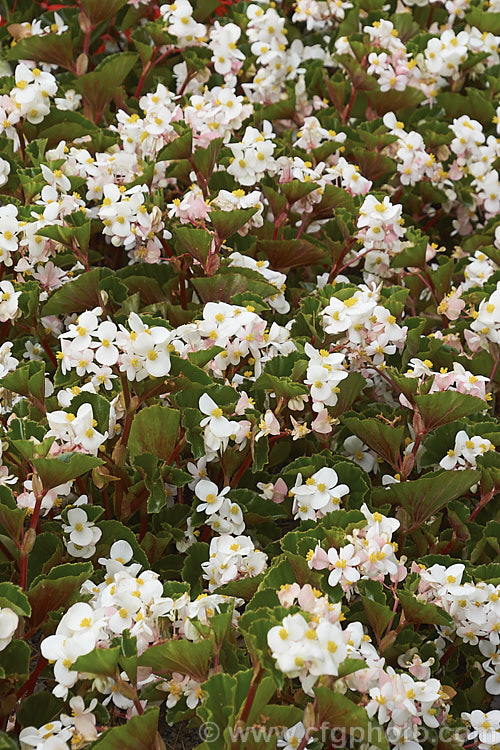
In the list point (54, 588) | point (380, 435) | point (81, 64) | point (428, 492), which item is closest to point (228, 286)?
point (380, 435)

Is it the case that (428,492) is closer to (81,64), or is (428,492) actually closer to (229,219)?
(229,219)

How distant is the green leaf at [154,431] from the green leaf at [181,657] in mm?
323

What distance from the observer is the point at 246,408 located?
50.8 inches

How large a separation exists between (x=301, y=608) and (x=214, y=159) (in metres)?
0.95

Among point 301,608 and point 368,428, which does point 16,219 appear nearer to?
point 368,428

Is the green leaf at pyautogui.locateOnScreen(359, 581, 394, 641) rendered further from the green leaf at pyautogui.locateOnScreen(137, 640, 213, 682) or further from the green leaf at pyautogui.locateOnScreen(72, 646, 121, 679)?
the green leaf at pyautogui.locateOnScreen(72, 646, 121, 679)

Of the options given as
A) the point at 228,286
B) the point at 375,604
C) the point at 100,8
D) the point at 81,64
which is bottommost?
the point at 375,604

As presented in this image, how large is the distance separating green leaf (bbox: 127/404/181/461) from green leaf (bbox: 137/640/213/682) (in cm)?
32

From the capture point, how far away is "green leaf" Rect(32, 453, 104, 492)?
3.48 ft

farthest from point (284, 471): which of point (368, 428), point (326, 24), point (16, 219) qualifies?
point (326, 24)

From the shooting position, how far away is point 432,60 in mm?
→ 2135

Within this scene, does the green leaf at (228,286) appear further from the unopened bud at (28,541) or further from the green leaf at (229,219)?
the unopened bud at (28,541)

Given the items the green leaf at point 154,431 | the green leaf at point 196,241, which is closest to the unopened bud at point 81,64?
the green leaf at point 196,241

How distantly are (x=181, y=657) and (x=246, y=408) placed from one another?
425 millimetres
